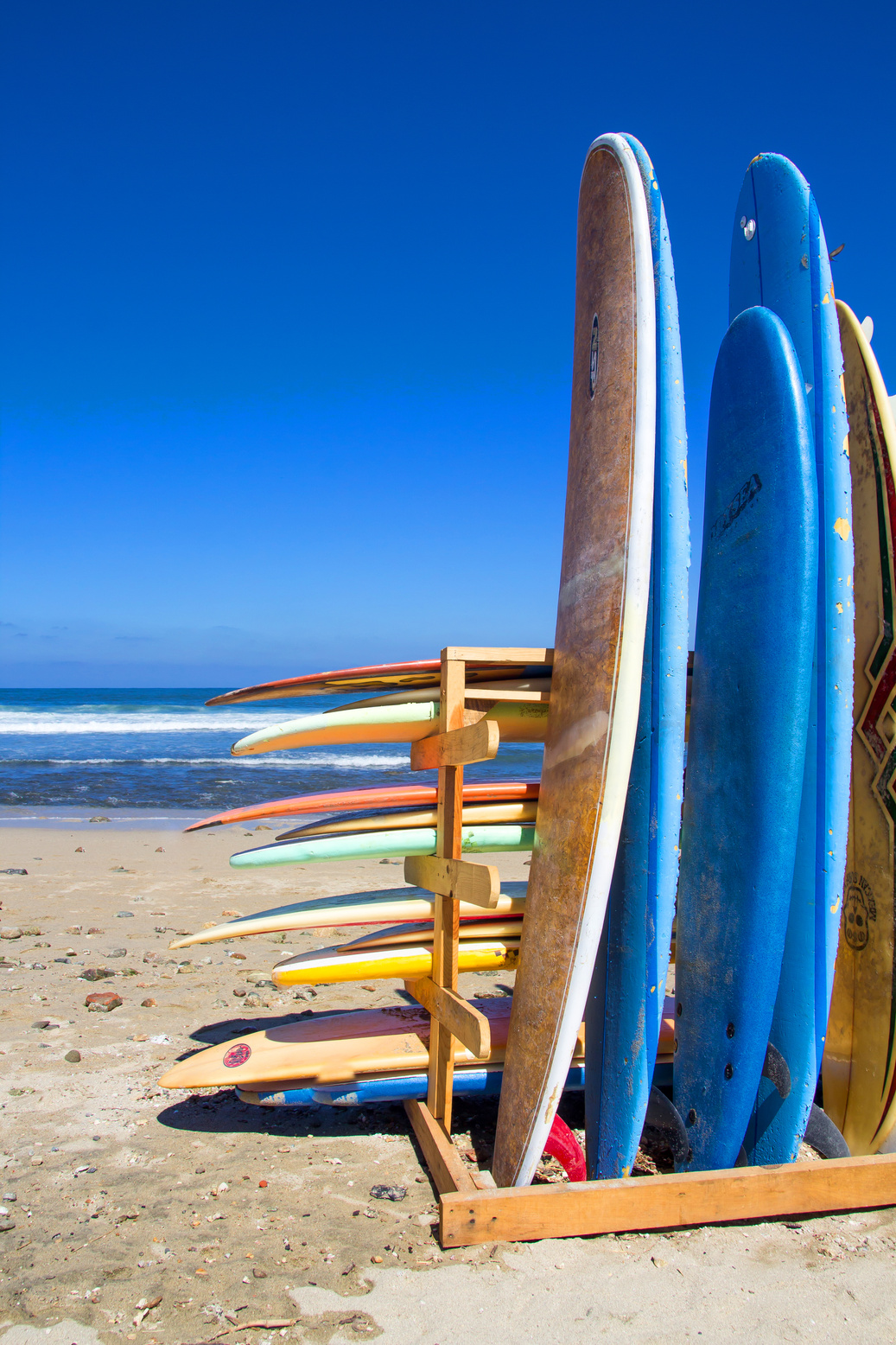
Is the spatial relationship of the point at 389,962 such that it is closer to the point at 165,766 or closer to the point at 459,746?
the point at 459,746

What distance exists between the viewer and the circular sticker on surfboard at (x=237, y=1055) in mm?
2490

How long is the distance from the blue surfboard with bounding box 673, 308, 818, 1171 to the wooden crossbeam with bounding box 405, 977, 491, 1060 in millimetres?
610

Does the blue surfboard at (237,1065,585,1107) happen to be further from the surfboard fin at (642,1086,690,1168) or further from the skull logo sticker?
the skull logo sticker

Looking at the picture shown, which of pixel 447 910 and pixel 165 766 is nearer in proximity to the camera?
pixel 447 910

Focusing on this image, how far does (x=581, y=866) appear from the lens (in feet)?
6.74

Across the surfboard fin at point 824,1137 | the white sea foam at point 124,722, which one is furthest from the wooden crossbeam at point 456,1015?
the white sea foam at point 124,722

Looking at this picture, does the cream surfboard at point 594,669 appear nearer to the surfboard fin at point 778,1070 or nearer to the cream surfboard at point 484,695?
the cream surfboard at point 484,695

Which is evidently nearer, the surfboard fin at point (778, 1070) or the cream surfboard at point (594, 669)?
the cream surfboard at point (594, 669)

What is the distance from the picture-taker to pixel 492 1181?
233 centimetres

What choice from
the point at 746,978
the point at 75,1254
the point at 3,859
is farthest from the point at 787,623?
the point at 3,859

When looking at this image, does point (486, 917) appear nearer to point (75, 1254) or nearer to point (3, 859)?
point (75, 1254)

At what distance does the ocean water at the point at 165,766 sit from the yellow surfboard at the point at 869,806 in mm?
Result: 3493

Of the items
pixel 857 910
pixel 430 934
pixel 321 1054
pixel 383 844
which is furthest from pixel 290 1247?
pixel 857 910

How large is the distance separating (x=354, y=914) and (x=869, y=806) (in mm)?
1501
